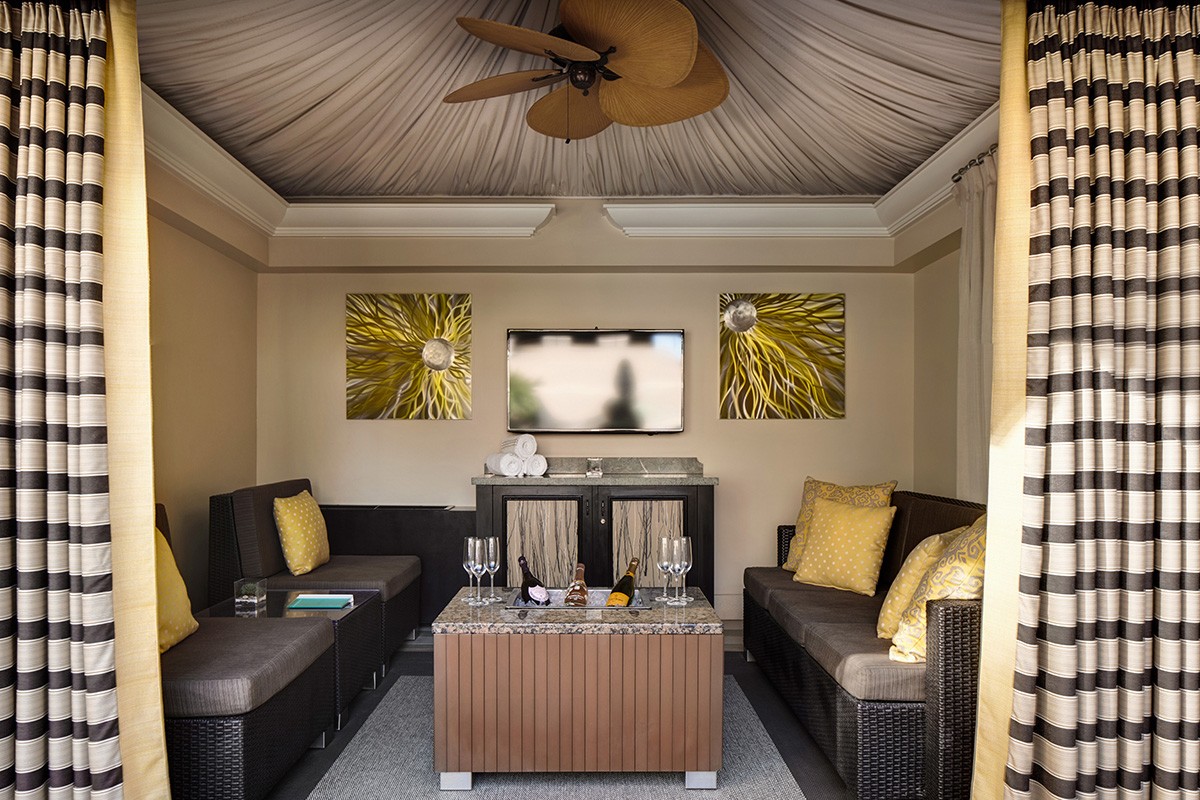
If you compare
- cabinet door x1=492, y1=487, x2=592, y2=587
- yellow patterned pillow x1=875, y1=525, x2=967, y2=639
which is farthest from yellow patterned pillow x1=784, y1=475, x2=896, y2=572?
cabinet door x1=492, y1=487, x2=592, y2=587

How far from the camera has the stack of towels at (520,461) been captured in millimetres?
4824

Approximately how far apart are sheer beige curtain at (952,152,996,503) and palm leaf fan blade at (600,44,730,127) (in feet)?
5.27

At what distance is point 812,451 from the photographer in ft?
17.5

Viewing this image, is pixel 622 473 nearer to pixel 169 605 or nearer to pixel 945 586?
pixel 945 586

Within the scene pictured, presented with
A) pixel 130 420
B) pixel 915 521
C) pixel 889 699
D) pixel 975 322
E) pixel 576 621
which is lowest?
pixel 889 699

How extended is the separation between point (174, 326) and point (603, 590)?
8.88 feet

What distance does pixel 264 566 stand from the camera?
4.11 m

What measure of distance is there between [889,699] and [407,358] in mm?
3750

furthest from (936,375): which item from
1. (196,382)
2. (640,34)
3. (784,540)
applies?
(196,382)

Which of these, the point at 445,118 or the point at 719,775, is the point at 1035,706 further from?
the point at 445,118

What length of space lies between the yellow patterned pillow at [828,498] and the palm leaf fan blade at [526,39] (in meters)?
2.77

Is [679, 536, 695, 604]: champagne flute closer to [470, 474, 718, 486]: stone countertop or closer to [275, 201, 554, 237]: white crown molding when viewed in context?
[470, 474, 718, 486]: stone countertop

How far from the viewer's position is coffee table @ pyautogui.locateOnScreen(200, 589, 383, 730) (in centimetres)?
344

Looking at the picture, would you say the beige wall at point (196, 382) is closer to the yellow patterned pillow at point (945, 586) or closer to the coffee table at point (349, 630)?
the coffee table at point (349, 630)
